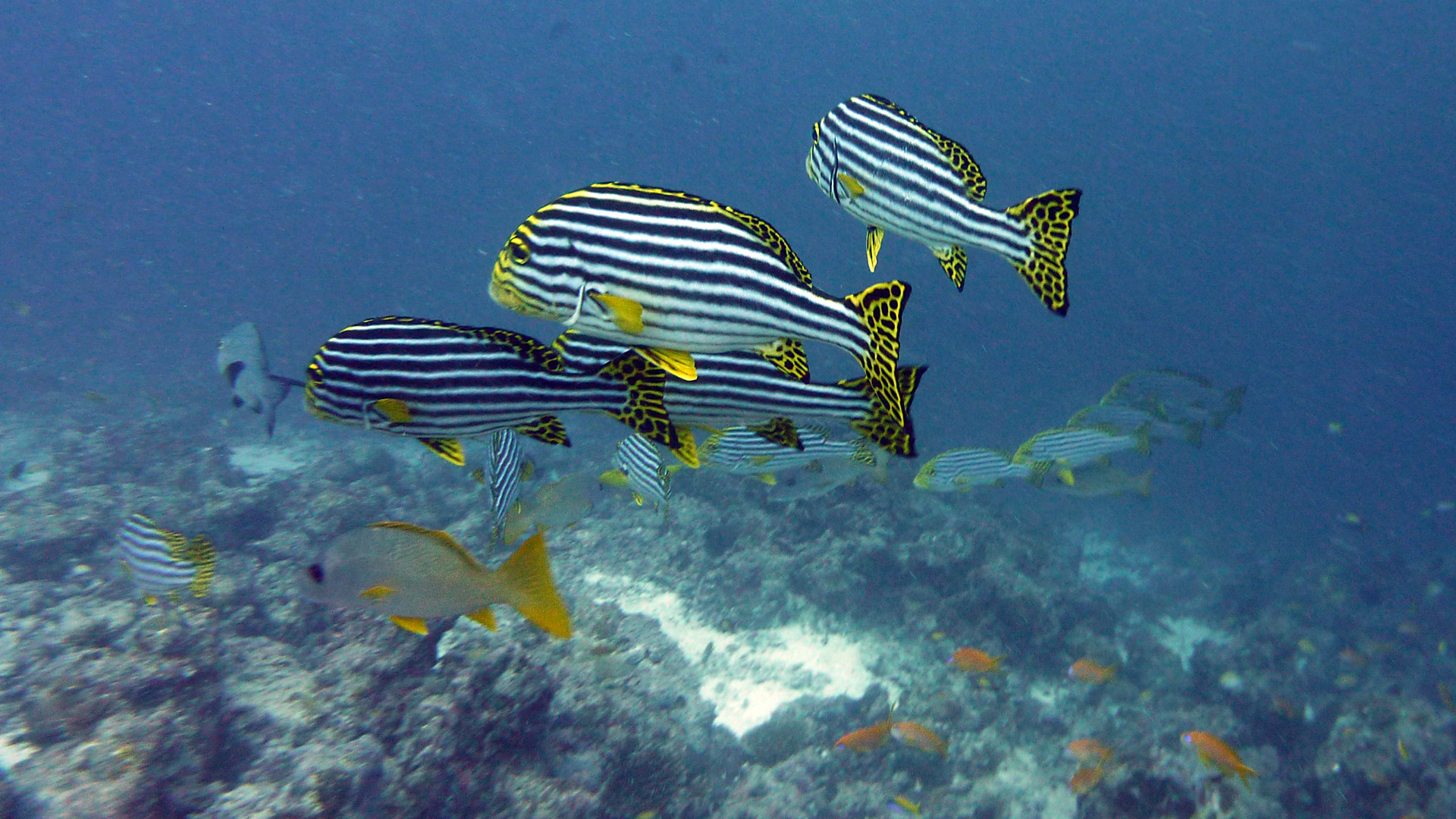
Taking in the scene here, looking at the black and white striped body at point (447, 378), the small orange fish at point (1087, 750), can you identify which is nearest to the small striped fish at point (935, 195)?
the black and white striped body at point (447, 378)

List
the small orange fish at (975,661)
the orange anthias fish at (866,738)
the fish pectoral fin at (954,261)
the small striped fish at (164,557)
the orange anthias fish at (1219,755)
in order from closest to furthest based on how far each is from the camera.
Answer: the fish pectoral fin at (954,261), the small striped fish at (164,557), the orange anthias fish at (1219,755), the orange anthias fish at (866,738), the small orange fish at (975,661)

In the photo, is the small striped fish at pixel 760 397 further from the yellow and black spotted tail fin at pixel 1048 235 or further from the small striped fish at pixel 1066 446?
the small striped fish at pixel 1066 446

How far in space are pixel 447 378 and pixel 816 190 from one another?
182 ft

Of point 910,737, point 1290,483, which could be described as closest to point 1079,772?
point 910,737

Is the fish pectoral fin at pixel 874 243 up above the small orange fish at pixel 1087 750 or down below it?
above

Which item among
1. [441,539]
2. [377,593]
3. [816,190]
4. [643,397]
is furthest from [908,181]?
[816,190]

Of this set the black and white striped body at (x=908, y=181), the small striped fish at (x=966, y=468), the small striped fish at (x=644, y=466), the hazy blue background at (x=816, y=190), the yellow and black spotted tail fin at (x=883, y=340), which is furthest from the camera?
the hazy blue background at (x=816, y=190)

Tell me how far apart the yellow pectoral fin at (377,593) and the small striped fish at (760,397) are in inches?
46.6

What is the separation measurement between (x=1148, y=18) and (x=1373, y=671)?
8348cm

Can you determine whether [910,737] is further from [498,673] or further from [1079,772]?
[498,673]

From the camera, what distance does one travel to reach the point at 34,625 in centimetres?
645

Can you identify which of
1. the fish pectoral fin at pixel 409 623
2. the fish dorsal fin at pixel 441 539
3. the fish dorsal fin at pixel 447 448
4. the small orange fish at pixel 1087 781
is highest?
the fish dorsal fin at pixel 447 448

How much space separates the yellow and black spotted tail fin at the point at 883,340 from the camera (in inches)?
69.9

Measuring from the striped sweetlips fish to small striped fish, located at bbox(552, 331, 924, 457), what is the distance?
35cm
